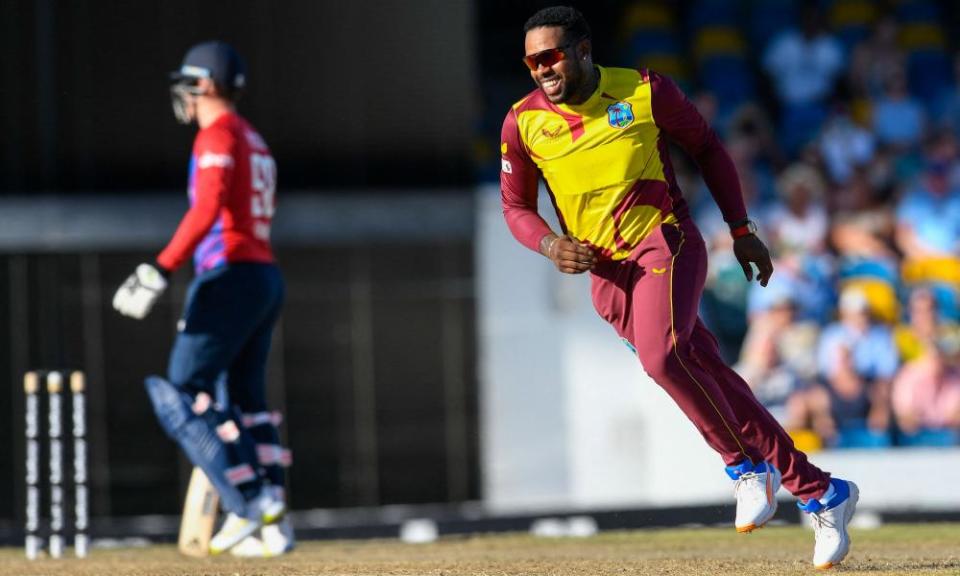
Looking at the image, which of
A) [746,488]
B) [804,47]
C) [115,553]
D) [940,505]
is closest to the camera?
[746,488]

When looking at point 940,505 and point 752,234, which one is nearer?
point 752,234

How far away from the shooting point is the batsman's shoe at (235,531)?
316 inches

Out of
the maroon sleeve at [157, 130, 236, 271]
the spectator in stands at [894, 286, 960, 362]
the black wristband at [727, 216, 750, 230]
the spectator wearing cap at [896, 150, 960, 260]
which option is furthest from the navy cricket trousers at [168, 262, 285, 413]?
the spectator wearing cap at [896, 150, 960, 260]

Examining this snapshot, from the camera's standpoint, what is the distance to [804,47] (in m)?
15.9

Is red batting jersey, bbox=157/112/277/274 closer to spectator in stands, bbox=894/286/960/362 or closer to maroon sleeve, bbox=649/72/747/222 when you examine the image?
maroon sleeve, bbox=649/72/747/222

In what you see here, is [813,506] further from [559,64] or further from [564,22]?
[564,22]

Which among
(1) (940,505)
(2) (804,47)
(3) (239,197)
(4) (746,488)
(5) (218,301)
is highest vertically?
(2) (804,47)

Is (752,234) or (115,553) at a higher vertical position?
(752,234)

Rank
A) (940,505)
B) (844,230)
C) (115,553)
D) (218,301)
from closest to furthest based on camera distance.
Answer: (218,301), (115,553), (940,505), (844,230)

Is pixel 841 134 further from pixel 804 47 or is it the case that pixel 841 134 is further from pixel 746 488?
pixel 746 488

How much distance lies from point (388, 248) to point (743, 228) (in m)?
9.04

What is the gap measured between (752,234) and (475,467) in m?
9.12

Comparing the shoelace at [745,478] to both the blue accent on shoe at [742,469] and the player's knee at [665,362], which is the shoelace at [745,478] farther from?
the player's knee at [665,362]

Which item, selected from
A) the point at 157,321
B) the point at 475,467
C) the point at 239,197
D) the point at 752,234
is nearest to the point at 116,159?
the point at 157,321
